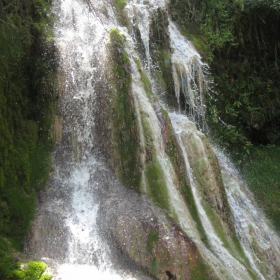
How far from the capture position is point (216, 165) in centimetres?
898

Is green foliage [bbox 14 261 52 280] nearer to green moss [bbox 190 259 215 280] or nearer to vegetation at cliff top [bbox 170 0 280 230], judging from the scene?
green moss [bbox 190 259 215 280]

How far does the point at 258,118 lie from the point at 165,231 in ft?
28.8

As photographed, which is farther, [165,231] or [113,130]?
[113,130]

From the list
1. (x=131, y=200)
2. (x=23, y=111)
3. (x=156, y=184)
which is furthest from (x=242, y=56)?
(x=23, y=111)

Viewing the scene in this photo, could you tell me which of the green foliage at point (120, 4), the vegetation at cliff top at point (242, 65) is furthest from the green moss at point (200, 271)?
the green foliage at point (120, 4)

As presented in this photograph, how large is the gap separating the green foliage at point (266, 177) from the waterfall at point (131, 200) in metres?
0.64

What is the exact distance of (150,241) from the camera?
6.40 metres

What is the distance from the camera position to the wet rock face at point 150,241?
6230 millimetres

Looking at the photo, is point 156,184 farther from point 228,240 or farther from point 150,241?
point 228,240

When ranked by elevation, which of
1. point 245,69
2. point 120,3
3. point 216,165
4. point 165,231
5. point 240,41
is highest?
point 120,3

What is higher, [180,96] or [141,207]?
[180,96]

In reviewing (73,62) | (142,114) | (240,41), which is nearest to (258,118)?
(240,41)

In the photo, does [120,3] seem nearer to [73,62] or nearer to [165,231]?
[73,62]

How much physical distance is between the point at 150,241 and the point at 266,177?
22.5ft
